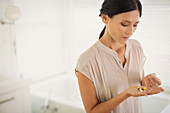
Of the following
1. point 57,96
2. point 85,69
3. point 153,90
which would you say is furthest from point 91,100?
point 57,96

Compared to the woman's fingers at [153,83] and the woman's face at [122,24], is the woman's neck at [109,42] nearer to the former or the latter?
the woman's face at [122,24]

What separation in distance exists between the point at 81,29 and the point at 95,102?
2078 millimetres

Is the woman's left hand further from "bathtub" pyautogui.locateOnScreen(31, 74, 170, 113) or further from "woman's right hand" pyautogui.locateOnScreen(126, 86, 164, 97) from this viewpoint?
"bathtub" pyautogui.locateOnScreen(31, 74, 170, 113)

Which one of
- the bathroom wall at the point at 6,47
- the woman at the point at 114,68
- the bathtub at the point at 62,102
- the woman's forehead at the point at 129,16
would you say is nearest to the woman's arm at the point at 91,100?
the woman at the point at 114,68

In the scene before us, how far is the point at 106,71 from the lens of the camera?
106 cm

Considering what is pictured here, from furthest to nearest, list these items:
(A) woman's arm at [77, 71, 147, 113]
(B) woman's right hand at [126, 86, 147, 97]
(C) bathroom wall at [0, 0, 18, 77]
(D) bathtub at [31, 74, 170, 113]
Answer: (C) bathroom wall at [0, 0, 18, 77] → (D) bathtub at [31, 74, 170, 113] → (A) woman's arm at [77, 71, 147, 113] → (B) woman's right hand at [126, 86, 147, 97]

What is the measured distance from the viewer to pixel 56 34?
311 centimetres

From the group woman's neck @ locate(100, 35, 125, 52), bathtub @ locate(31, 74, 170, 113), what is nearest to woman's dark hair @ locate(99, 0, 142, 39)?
woman's neck @ locate(100, 35, 125, 52)

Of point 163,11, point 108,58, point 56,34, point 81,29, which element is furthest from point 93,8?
point 108,58

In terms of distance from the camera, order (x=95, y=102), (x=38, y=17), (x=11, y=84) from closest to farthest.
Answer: (x=95, y=102)
(x=11, y=84)
(x=38, y=17)

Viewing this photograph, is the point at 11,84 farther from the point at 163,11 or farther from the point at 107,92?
the point at 163,11

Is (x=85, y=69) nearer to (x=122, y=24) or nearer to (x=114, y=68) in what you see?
(x=114, y=68)

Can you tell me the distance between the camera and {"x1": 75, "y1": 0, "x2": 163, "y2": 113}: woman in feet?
3.02

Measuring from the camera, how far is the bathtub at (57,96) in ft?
6.98
